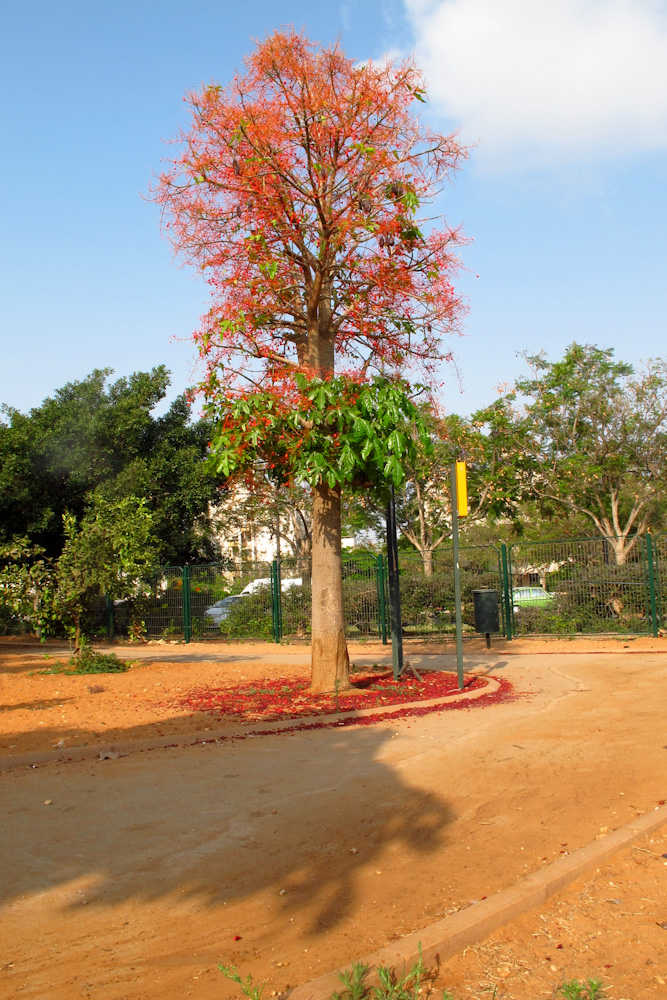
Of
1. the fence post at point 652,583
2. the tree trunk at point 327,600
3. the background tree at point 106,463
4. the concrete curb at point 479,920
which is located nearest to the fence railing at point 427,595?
the fence post at point 652,583

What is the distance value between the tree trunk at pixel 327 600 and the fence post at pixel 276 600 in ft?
32.8

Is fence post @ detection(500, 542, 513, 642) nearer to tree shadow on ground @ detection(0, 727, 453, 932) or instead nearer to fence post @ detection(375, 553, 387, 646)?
fence post @ detection(375, 553, 387, 646)

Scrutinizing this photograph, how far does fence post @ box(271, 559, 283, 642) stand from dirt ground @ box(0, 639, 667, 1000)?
11.6 m

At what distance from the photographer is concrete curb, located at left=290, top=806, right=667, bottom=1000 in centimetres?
310

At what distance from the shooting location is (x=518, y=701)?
962cm

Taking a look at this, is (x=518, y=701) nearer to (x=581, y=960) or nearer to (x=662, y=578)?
(x=581, y=960)

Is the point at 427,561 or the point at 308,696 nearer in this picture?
the point at 308,696

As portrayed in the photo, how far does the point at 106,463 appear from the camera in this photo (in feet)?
83.9

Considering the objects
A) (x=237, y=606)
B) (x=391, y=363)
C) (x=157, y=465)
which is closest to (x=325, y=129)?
(x=391, y=363)

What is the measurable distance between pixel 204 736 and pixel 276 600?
41.7ft

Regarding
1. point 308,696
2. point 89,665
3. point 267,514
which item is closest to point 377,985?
point 308,696

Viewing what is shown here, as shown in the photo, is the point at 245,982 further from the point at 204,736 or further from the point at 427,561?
the point at 427,561

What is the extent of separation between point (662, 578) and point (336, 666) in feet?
30.1

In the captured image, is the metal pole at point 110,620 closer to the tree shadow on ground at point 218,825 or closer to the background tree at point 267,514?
the background tree at point 267,514
